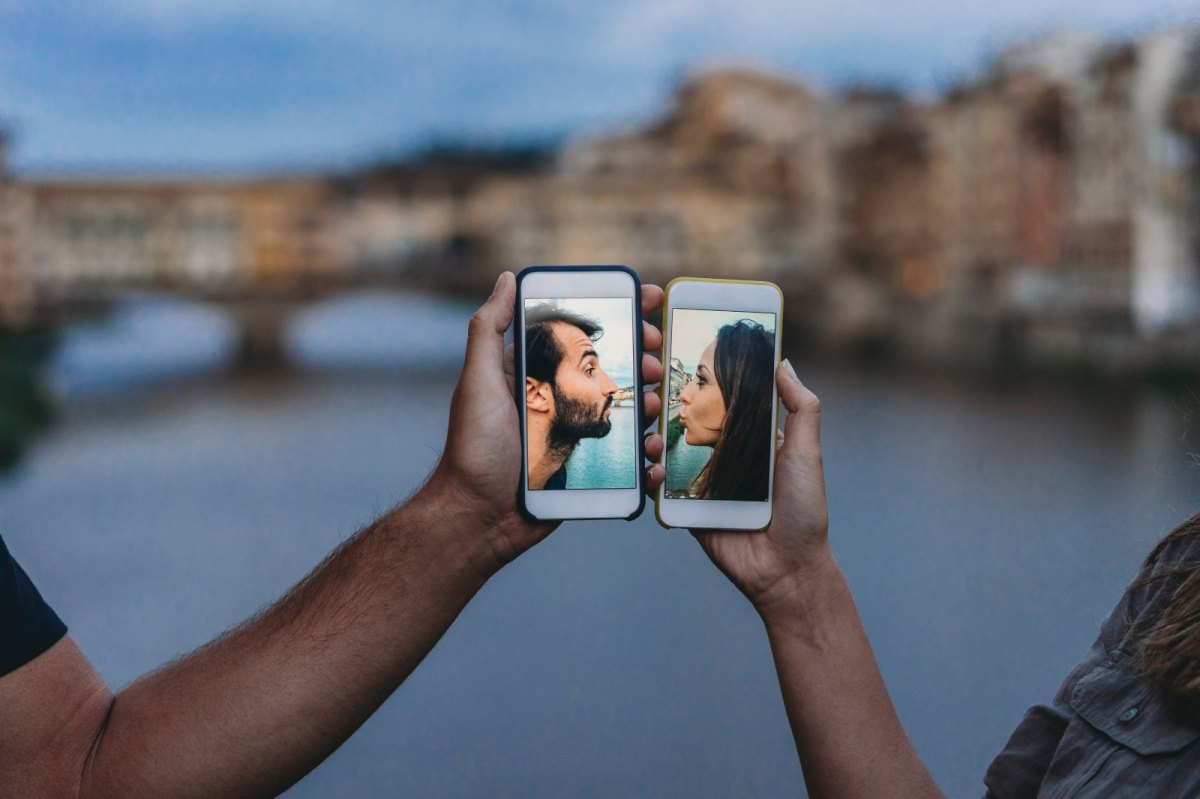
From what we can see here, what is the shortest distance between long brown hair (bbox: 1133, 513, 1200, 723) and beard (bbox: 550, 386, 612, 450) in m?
0.24

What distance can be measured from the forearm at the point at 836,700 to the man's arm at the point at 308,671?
0.14 meters

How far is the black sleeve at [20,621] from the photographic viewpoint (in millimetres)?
568

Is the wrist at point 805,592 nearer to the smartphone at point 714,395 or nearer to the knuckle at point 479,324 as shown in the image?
the smartphone at point 714,395

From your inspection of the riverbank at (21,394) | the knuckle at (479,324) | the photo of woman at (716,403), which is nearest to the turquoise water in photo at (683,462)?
the photo of woman at (716,403)

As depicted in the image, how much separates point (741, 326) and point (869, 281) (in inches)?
580

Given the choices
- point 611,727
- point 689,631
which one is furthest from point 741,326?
point 689,631

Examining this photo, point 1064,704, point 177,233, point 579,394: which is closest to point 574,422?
point 579,394

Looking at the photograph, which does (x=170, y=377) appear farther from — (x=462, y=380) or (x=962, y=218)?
(x=462, y=380)

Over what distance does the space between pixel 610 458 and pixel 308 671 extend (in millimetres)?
164

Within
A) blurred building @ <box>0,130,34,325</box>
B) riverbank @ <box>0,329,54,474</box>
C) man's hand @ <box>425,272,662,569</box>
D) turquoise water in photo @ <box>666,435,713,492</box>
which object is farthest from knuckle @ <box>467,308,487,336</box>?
blurred building @ <box>0,130,34,325</box>

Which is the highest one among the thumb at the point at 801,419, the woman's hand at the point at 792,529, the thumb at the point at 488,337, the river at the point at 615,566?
the thumb at the point at 488,337

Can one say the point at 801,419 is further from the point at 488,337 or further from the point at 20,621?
the point at 20,621

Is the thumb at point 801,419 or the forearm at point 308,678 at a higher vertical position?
the thumb at point 801,419

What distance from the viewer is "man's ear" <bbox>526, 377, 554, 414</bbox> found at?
24.7 inches
